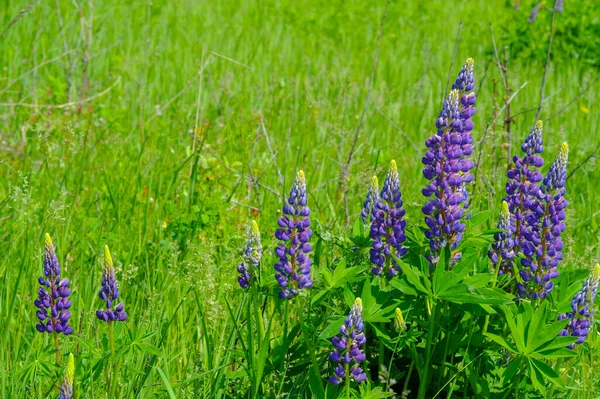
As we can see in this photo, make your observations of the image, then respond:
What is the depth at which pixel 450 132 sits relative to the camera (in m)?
2.12


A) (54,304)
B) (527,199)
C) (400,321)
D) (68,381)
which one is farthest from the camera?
(527,199)

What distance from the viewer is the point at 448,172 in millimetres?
2121

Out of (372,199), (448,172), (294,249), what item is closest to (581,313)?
(448,172)

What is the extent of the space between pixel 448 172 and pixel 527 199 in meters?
0.33

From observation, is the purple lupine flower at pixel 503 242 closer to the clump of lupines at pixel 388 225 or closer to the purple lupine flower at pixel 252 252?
the clump of lupines at pixel 388 225

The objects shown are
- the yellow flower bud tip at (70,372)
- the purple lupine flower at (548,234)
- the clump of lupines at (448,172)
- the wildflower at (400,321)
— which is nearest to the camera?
the yellow flower bud tip at (70,372)

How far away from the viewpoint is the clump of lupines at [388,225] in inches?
86.4

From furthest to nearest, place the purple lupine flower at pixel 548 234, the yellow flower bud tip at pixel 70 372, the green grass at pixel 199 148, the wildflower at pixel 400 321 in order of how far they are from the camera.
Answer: the green grass at pixel 199 148
the purple lupine flower at pixel 548 234
the wildflower at pixel 400 321
the yellow flower bud tip at pixel 70 372

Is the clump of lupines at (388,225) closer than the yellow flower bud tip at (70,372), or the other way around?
the yellow flower bud tip at (70,372)

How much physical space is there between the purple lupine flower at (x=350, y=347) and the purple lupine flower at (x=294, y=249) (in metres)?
0.19

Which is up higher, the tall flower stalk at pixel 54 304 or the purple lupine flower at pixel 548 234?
the purple lupine flower at pixel 548 234

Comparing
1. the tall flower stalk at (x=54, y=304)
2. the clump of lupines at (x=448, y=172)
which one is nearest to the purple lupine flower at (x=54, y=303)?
the tall flower stalk at (x=54, y=304)

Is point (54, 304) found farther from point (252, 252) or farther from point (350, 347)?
point (350, 347)

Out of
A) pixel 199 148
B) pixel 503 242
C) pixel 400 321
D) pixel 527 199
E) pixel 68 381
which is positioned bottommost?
pixel 199 148
